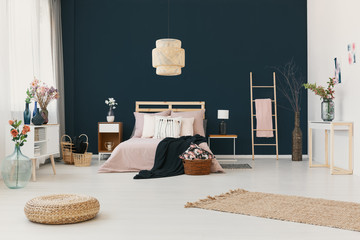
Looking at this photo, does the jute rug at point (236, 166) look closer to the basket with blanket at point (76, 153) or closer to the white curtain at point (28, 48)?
the basket with blanket at point (76, 153)

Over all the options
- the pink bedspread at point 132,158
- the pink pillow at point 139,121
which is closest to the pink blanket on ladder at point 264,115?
the pink pillow at point 139,121

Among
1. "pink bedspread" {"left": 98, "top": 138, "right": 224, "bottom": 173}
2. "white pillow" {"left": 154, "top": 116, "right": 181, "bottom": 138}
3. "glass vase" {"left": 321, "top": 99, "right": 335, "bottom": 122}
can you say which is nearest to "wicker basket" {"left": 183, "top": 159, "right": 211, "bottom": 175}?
"pink bedspread" {"left": 98, "top": 138, "right": 224, "bottom": 173}

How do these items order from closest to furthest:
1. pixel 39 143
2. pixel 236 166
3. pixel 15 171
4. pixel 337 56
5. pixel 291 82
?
pixel 15 171 < pixel 39 143 < pixel 337 56 < pixel 236 166 < pixel 291 82

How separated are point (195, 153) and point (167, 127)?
54.6 inches

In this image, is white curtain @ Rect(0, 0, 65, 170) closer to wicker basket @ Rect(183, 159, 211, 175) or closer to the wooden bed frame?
the wooden bed frame

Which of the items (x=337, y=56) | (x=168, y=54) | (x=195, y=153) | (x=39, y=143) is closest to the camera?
(x=39, y=143)

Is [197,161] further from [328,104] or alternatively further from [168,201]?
[328,104]

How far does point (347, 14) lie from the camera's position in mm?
6309

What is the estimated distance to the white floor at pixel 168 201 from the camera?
2.94 metres

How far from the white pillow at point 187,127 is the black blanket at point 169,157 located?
0.76m

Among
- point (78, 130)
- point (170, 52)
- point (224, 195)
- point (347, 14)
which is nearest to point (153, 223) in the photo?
point (224, 195)

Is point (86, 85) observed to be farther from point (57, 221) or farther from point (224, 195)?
point (57, 221)

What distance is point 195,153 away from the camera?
19.6 ft

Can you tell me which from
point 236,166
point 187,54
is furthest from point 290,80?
point 236,166
